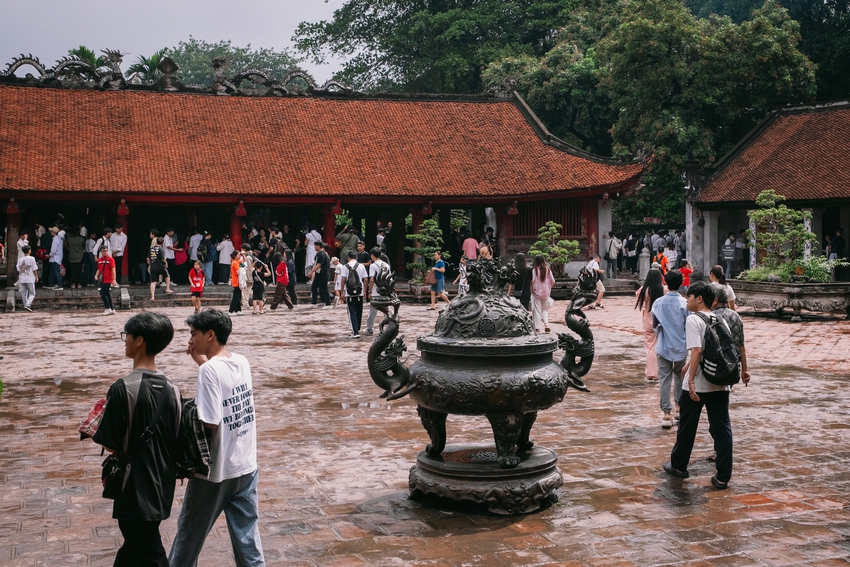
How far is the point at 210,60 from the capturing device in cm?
7556

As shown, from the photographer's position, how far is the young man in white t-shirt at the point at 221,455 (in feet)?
14.8

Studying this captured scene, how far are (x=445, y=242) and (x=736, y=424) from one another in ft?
68.6

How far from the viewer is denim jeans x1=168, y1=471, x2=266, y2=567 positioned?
4.54 metres

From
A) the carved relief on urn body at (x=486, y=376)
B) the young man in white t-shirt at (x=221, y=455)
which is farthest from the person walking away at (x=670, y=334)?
the young man in white t-shirt at (x=221, y=455)

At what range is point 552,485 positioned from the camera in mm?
6363

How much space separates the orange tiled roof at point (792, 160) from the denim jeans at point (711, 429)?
2015 cm

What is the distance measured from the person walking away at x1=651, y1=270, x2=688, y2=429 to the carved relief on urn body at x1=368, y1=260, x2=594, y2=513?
217cm

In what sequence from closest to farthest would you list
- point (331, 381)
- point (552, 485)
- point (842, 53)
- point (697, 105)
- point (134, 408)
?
point (134, 408)
point (552, 485)
point (331, 381)
point (697, 105)
point (842, 53)

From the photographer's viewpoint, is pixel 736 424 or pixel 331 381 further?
pixel 331 381

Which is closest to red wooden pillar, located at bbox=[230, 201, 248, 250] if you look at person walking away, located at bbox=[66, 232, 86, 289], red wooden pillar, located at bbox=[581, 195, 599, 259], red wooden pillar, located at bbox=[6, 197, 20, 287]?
person walking away, located at bbox=[66, 232, 86, 289]

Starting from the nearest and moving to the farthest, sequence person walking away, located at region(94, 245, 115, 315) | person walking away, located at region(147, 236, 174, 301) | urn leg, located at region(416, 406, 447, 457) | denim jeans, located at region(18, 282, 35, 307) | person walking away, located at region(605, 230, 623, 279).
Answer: urn leg, located at region(416, 406, 447, 457) < person walking away, located at region(94, 245, 115, 315) < denim jeans, located at region(18, 282, 35, 307) < person walking away, located at region(147, 236, 174, 301) < person walking away, located at region(605, 230, 623, 279)

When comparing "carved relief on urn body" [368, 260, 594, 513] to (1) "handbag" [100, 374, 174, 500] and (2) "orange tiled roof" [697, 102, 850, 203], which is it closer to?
(1) "handbag" [100, 374, 174, 500]

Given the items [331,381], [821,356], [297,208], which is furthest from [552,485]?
[297,208]

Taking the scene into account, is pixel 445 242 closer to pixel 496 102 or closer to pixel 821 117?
pixel 496 102
